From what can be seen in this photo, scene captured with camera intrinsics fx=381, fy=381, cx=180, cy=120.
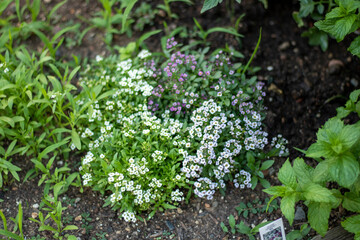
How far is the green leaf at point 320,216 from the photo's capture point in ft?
7.54

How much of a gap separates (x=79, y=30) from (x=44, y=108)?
1169 millimetres

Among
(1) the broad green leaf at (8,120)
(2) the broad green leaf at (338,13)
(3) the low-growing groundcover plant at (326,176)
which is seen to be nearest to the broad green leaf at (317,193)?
(3) the low-growing groundcover plant at (326,176)

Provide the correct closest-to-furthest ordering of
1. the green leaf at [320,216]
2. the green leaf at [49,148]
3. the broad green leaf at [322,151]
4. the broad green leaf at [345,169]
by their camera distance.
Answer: the broad green leaf at [345,169] < the broad green leaf at [322,151] < the green leaf at [320,216] < the green leaf at [49,148]

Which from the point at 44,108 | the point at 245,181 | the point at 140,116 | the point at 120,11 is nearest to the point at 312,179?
the point at 245,181

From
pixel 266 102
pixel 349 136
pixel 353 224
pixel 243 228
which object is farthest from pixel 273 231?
pixel 266 102

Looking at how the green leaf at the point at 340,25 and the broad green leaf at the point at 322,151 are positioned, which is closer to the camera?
the broad green leaf at the point at 322,151

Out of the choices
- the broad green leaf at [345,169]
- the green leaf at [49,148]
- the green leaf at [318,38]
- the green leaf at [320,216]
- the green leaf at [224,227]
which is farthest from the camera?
the green leaf at [318,38]

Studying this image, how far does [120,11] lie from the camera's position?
375 cm

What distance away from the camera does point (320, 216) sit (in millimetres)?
2311

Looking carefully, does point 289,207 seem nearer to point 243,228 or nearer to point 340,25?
point 243,228

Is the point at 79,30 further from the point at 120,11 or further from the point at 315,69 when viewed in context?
the point at 315,69

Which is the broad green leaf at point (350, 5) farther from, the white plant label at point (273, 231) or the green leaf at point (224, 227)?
the green leaf at point (224, 227)

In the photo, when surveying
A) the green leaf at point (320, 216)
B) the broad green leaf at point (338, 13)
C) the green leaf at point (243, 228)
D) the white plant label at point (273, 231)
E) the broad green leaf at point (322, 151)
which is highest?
the broad green leaf at point (338, 13)

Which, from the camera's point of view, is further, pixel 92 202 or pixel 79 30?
pixel 79 30
